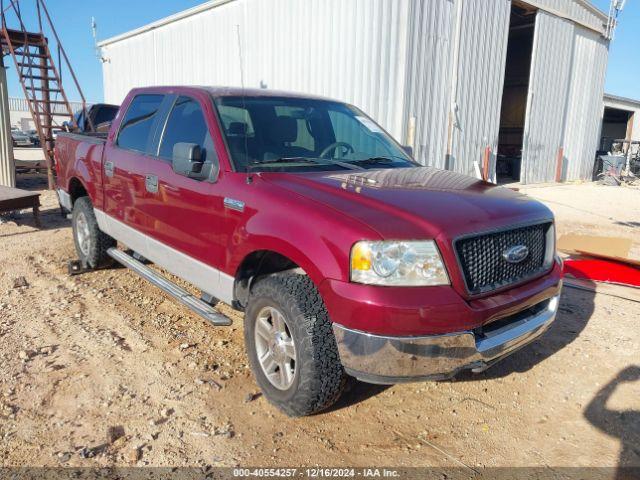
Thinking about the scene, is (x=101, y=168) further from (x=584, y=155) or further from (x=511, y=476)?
(x=584, y=155)

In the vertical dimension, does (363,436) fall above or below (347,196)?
below

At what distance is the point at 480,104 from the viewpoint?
1333 cm

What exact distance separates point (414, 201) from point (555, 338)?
2189 millimetres

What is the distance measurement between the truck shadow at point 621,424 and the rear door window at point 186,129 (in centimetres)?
296

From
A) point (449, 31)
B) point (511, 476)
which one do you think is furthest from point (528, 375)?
point (449, 31)

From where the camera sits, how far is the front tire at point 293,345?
2.65 m

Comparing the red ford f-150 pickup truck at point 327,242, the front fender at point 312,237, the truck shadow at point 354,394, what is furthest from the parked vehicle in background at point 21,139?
the truck shadow at point 354,394

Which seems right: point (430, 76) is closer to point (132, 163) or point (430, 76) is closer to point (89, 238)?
point (89, 238)

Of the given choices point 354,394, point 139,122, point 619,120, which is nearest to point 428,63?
point 139,122

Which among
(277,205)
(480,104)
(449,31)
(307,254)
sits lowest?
(307,254)

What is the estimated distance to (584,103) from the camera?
17.9m

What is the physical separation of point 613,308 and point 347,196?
3.47m

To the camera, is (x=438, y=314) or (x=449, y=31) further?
(x=449, y=31)

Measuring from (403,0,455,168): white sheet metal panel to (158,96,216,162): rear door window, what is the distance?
Answer: 814 centimetres
